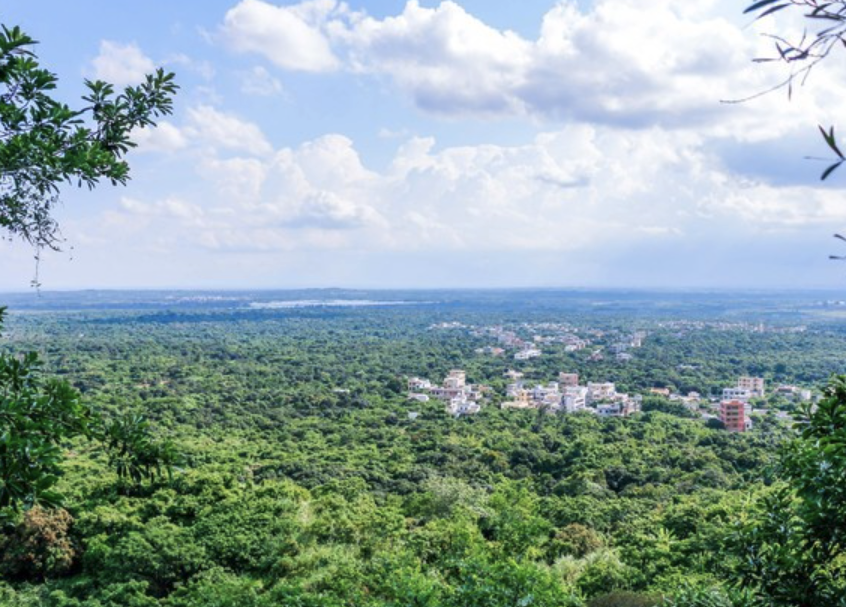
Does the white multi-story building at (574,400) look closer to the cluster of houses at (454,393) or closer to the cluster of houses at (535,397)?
the cluster of houses at (535,397)

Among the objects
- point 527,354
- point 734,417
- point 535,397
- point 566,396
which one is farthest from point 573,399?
point 527,354

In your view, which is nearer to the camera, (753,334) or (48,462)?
(48,462)

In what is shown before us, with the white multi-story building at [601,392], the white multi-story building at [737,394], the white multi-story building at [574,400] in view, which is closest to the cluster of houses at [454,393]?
the white multi-story building at [574,400]

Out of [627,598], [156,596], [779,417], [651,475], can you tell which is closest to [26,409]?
[627,598]

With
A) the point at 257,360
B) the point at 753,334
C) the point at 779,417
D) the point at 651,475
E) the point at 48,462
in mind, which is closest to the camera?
the point at 48,462

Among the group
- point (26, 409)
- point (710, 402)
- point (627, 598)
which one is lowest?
point (710, 402)

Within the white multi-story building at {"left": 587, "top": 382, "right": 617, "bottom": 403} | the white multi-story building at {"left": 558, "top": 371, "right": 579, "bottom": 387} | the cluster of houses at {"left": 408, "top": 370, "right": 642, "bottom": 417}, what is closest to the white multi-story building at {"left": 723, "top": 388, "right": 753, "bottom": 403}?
the cluster of houses at {"left": 408, "top": 370, "right": 642, "bottom": 417}

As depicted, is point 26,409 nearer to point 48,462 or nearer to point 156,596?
point 48,462

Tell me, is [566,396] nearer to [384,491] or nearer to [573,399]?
[573,399]

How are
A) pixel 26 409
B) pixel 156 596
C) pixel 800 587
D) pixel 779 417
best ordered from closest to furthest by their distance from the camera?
pixel 26 409 < pixel 800 587 < pixel 156 596 < pixel 779 417

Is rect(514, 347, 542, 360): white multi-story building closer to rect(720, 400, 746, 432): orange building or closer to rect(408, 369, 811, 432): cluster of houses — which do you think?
rect(408, 369, 811, 432): cluster of houses

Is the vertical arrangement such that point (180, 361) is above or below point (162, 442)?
below
